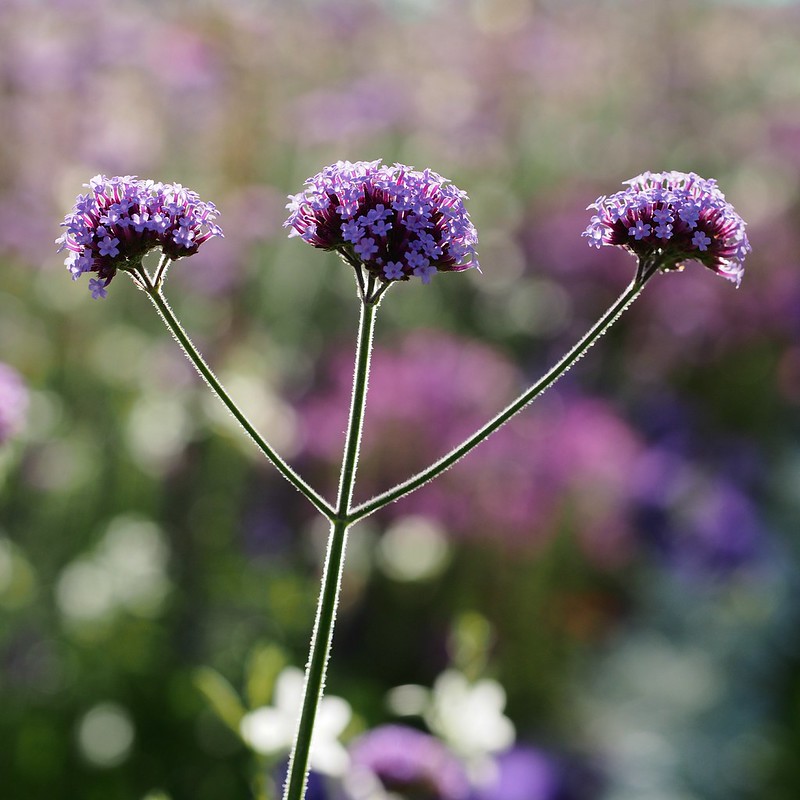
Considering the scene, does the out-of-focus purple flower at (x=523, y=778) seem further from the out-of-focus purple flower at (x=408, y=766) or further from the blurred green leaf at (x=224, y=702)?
the blurred green leaf at (x=224, y=702)

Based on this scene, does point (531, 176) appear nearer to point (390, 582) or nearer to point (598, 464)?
point (598, 464)

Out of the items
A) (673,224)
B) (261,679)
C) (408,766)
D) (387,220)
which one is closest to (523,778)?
(408,766)

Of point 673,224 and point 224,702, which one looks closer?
point 673,224

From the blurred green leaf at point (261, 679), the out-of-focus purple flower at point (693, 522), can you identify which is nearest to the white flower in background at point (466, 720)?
the blurred green leaf at point (261, 679)

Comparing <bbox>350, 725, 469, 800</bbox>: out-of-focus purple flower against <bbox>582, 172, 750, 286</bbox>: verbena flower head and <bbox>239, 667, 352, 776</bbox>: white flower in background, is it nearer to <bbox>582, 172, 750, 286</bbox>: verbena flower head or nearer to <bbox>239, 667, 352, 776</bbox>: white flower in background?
<bbox>239, 667, 352, 776</bbox>: white flower in background

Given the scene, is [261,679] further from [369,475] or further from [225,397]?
[369,475]

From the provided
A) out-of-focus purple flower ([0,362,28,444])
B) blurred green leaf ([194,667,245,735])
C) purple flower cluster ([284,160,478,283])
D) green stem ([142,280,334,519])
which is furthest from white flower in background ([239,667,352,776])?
out-of-focus purple flower ([0,362,28,444])
